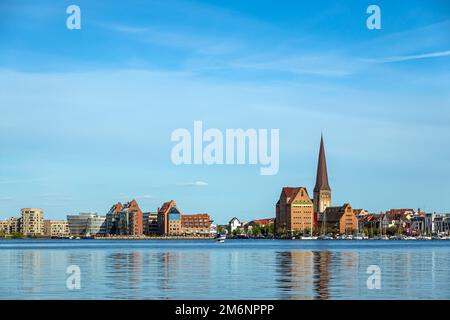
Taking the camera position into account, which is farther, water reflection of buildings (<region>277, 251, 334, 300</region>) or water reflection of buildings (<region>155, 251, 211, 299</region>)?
water reflection of buildings (<region>155, 251, 211, 299</region>)

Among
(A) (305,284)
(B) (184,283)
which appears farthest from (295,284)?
(B) (184,283)

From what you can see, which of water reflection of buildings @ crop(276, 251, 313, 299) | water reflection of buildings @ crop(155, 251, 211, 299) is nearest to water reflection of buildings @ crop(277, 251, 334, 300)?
water reflection of buildings @ crop(276, 251, 313, 299)

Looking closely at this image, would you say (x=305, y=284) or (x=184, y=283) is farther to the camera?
(x=184, y=283)

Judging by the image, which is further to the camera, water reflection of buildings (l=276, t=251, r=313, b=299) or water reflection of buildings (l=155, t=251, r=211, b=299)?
water reflection of buildings (l=155, t=251, r=211, b=299)

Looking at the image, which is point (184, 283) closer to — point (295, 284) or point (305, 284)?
point (295, 284)

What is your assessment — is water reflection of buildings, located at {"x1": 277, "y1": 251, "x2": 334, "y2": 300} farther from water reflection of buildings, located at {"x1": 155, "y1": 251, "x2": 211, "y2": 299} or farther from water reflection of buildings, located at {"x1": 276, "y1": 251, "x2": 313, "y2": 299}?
water reflection of buildings, located at {"x1": 155, "y1": 251, "x2": 211, "y2": 299}

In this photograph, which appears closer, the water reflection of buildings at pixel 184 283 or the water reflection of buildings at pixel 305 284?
the water reflection of buildings at pixel 305 284

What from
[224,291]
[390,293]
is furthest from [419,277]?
[224,291]

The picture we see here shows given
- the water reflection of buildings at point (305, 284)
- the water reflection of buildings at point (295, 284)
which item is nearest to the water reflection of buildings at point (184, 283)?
the water reflection of buildings at point (295, 284)

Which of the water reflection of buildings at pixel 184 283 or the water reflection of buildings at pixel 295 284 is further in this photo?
the water reflection of buildings at pixel 184 283

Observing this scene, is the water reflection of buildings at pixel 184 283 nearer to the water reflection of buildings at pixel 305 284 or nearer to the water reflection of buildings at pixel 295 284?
the water reflection of buildings at pixel 295 284
